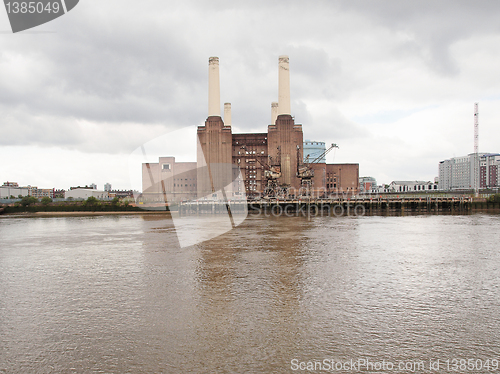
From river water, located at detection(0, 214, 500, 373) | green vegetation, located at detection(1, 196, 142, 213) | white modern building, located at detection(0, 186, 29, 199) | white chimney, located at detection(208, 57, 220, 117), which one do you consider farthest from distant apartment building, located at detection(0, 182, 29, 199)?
river water, located at detection(0, 214, 500, 373)

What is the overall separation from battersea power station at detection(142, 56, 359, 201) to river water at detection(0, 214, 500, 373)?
6218 centimetres

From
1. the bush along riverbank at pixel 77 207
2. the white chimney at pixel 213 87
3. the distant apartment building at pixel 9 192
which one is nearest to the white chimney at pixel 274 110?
the white chimney at pixel 213 87

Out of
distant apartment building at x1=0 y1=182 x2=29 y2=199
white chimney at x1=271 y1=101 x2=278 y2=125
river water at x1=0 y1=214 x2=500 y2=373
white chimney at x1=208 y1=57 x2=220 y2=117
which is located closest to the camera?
river water at x1=0 y1=214 x2=500 y2=373

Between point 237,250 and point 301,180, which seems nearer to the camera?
point 237,250

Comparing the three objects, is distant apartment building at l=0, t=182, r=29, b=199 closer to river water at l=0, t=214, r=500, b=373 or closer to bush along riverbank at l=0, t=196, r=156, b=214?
bush along riverbank at l=0, t=196, r=156, b=214

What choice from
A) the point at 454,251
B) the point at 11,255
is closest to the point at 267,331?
the point at 454,251

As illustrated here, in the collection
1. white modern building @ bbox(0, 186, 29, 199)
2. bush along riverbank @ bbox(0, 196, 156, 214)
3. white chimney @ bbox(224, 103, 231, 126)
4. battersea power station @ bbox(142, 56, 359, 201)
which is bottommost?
bush along riverbank @ bbox(0, 196, 156, 214)

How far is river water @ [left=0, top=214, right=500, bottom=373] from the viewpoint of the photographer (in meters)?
9.03

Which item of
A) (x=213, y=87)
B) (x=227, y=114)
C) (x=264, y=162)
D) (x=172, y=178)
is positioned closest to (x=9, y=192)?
(x=172, y=178)

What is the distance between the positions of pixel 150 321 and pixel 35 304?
5228 mm

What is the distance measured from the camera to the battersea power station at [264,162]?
293ft

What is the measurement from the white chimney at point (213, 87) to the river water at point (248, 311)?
71.8 meters

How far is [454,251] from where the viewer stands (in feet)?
78.3

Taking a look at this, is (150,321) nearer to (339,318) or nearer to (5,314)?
(5,314)
